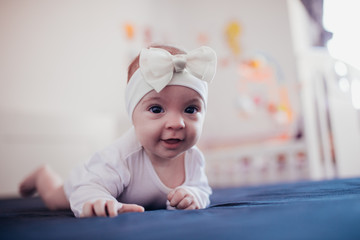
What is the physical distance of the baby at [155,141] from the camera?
755 mm

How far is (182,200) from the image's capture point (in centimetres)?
77

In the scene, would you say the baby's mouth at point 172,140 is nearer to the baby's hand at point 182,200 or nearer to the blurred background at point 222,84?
the baby's hand at point 182,200

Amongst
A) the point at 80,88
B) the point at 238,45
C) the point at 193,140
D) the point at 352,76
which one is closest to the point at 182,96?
the point at 193,140

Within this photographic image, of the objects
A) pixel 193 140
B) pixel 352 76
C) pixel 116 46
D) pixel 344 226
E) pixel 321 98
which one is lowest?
pixel 344 226

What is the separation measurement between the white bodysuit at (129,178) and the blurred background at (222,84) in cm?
155

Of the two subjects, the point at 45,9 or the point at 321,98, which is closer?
the point at 321,98

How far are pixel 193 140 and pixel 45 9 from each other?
2.56 m

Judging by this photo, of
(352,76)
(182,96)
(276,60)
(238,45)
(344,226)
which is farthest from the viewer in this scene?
(238,45)

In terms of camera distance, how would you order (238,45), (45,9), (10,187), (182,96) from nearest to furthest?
(182,96) → (10,187) → (45,9) → (238,45)

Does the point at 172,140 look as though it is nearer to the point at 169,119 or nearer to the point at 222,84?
the point at 169,119

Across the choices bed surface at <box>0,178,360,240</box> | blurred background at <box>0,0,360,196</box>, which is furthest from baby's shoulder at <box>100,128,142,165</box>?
blurred background at <box>0,0,360,196</box>

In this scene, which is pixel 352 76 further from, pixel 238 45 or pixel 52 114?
pixel 52 114

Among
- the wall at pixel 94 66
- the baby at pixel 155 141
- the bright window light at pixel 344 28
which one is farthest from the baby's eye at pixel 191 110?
the wall at pixel 94 66

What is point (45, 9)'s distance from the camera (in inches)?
110
